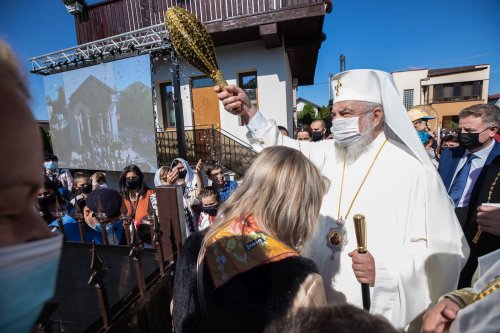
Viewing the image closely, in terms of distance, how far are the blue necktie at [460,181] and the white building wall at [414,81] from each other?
1424 inches

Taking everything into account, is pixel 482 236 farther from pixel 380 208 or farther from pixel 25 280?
pixel 25 280

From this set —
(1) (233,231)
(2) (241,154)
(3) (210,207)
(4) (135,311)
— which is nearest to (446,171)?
(3) (210,207)

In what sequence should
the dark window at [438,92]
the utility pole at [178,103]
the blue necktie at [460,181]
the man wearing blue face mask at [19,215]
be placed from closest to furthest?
the man wearing blue face mask at [19,215], the blue necktie at [460,181], the utility pole at [178,103], the dark window at [438,92]

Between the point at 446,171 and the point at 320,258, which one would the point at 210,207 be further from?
the point at 446,171

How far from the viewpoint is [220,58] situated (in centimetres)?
901

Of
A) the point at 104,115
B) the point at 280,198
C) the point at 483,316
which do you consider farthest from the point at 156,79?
the point at 483,316

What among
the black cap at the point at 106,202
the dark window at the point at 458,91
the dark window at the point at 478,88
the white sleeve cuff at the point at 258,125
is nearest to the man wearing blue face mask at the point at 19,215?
the white sleeve cuff at the point at 258,125

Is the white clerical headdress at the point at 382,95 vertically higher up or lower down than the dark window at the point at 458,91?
lower down

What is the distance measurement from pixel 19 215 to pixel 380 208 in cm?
200

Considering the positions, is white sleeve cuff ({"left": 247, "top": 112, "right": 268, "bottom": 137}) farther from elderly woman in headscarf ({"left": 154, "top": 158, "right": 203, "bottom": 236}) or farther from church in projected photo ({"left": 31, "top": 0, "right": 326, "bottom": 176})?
church in projected photo ({"left": 31, "top": 0, "right": 326, "bottom": 176})

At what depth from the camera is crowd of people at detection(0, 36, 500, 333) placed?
1.58 ft

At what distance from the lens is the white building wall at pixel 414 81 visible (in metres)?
33.8

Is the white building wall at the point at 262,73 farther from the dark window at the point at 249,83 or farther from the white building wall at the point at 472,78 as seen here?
the white building wall at the point at 472,78

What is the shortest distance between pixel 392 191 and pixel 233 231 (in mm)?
1353
